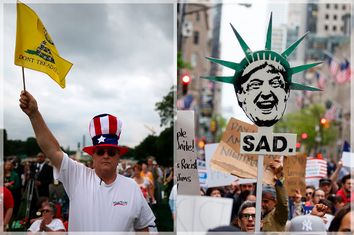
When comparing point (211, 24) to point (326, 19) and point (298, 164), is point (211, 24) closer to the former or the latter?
point (326, 19)

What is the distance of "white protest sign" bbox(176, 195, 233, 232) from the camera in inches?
258

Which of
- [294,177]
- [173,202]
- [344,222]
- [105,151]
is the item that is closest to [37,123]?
[105,151]

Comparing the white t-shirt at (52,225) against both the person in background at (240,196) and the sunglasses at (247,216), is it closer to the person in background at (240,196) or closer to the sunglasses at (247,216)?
the sunglasses at (247,216)

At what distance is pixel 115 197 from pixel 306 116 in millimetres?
95975


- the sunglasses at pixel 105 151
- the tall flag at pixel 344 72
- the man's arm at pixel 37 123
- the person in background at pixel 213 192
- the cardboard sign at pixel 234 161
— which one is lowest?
the person in background at pixel 213 192

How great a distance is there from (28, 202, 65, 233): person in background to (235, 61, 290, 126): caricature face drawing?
2.25 m

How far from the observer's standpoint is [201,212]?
663 centimetres

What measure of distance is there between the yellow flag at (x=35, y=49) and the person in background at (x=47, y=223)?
2157mm

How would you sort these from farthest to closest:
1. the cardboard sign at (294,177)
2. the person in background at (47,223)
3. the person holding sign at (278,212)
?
1. the cardboard sign at (294,177)
2. the person in background at (47,223)
3. the person holding sign at (278,212)

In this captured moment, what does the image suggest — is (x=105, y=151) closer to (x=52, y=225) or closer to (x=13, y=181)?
(x=52, y=225)

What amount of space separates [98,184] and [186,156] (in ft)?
6.85

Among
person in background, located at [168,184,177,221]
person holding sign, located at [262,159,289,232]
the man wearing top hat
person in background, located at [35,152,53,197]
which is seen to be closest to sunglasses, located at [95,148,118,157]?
the man wearing top hat

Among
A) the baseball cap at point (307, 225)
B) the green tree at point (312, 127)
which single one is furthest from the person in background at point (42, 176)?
the green tree at point (312, 127)

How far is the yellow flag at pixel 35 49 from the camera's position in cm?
457
